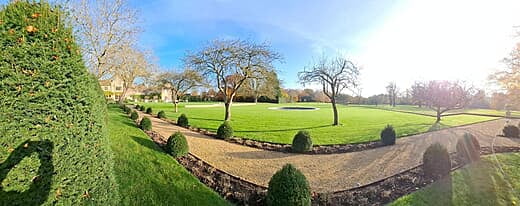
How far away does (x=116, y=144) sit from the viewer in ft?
20.1

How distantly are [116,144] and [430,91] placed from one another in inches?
1004

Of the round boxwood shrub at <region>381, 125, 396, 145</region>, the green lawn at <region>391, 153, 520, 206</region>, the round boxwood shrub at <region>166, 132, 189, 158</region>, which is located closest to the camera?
the green lawn at <region>391, 153, 520, 206</region>

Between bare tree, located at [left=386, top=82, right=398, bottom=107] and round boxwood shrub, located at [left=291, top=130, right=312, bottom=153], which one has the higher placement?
bare tree, located at [left=386, top=82, right=398, bottom=107]

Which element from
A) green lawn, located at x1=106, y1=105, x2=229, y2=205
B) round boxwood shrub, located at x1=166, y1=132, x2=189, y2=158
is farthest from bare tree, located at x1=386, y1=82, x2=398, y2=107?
green lawn, located at x1=106, y1=105, x2=229, y2=205

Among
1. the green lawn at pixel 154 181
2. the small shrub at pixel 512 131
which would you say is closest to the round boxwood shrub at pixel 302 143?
the green lawn at pixel 154 181

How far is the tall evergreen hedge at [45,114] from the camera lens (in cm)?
170

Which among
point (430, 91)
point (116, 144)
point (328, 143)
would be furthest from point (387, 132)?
point (430, 91)

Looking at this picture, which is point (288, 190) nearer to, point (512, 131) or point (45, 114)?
point (45, 114)

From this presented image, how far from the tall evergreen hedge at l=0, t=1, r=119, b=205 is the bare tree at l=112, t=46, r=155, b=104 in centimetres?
2118

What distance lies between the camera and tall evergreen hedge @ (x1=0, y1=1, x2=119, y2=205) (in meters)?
1.70

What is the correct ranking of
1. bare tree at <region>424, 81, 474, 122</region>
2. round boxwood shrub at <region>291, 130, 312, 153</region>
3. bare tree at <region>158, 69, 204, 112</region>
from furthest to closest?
bare tree at <region>158, 69, 204, 112</region> → bare tree at <region>424, 81, 474, 122</region> → round boxwood shrub at <region>291, 130, 312, 153</region>

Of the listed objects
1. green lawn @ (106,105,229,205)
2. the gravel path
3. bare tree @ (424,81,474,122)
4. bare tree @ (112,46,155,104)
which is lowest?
the gravel path

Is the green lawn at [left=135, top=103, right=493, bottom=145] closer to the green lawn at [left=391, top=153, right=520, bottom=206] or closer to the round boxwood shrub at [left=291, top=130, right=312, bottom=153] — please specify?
the round boxwood shrub at [left=291, top=130, right=312, bottom=153]

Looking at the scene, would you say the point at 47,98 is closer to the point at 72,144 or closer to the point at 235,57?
the point at 72,144
